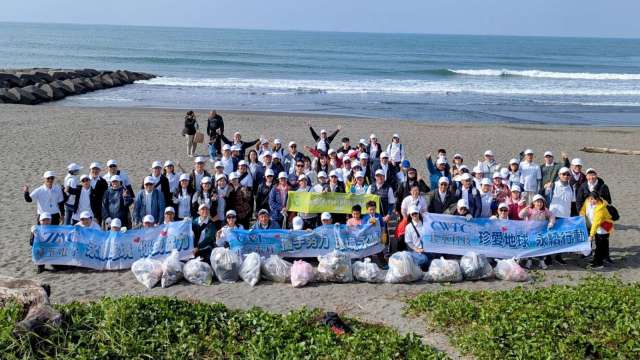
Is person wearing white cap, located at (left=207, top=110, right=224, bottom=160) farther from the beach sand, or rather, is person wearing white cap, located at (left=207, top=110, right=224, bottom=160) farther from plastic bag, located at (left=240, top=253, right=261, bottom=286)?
plastic bag, located at (left=240, top=253, right=261, bottom=286)

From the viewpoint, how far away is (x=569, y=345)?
7.70 meters

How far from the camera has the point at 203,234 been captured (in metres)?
10.5

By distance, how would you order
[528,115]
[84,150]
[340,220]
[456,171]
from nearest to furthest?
[340,220]
[456,171]
[84,150]
[528,115]

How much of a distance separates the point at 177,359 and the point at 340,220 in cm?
497

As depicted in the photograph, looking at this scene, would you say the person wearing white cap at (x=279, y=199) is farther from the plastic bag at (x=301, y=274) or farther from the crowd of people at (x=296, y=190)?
the plastic bag at (x=301, y=274)

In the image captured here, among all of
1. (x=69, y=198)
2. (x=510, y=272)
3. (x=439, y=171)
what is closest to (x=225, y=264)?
(x=69, y=198)

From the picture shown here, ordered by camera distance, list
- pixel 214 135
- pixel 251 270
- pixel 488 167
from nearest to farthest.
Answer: pixel 251 270 < pixel 488 167 < pixel 214 135

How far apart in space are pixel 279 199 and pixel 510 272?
4065 mm

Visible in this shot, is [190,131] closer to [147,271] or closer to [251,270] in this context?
[147,271]

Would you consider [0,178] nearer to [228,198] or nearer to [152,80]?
[228,198]

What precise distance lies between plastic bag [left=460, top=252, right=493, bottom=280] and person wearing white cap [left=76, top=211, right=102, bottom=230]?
598 centimetres

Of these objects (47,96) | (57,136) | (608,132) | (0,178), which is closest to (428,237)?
(0,178)

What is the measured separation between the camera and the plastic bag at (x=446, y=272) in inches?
405

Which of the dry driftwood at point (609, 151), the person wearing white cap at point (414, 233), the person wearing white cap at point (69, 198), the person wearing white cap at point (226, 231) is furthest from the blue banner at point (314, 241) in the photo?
the dry driftwood at point (609, 151)
